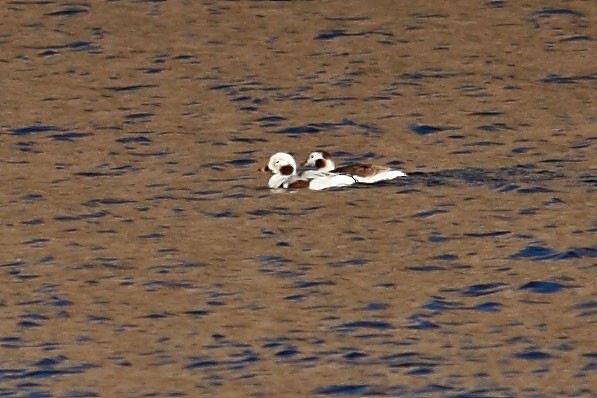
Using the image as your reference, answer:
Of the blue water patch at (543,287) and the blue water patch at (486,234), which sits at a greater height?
the blue water patch at (543,287)

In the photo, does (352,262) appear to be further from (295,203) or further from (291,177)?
(291,177)

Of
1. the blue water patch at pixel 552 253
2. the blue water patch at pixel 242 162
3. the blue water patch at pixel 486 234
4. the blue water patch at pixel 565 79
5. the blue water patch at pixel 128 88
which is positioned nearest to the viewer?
Answer: the blue water patch at pixel 552 253

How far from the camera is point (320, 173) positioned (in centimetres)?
1399

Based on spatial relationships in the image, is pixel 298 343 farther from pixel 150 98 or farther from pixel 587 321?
pixel 150 98

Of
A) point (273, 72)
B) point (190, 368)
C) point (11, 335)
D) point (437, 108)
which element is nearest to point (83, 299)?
point (11, 335)

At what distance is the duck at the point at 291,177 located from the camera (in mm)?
13906

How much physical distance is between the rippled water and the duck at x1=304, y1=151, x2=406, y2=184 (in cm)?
13

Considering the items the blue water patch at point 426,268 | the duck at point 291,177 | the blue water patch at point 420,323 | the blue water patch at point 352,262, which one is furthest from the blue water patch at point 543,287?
the duck at point 291,177

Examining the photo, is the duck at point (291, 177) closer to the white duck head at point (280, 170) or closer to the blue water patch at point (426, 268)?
the white duck head at point (280, 170)

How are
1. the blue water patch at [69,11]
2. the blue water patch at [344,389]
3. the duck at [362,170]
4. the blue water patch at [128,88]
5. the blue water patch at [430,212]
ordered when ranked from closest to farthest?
the blue water patch at [344,389]
the blue water patch at [430,212]
the duck at [362,170]
the blue water patch at [128,88]
the blue water patch at [69,11]

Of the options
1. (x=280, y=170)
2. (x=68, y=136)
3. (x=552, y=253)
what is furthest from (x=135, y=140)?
(x=552, y=253)

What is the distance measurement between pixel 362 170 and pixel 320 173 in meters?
0.48

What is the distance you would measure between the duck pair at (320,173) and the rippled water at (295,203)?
13 centimetres

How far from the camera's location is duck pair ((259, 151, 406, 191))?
13641 mm
